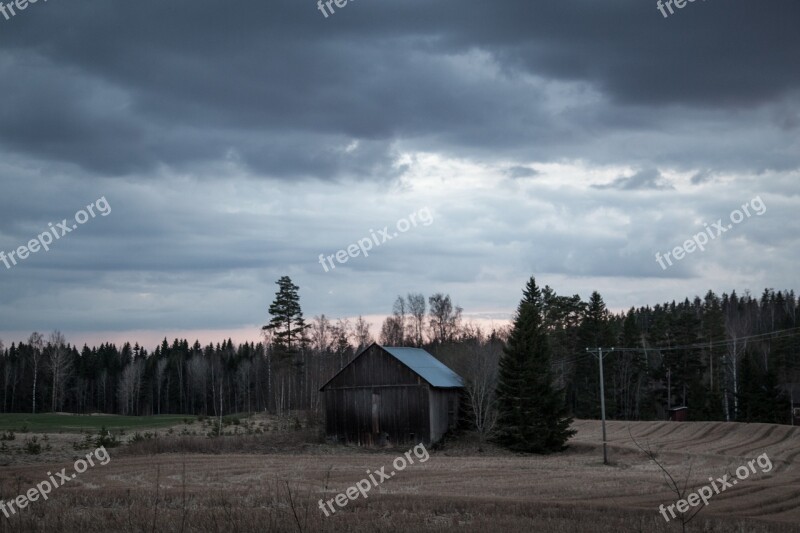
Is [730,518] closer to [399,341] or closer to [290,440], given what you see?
[290,440]

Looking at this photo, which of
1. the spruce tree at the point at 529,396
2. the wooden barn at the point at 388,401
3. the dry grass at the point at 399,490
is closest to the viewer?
the dry grass at the point at 399,490

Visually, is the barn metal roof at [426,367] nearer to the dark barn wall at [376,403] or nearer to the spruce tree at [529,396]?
the dark barn wall at [376,403]

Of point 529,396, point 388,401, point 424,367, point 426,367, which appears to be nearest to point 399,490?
point 529,396

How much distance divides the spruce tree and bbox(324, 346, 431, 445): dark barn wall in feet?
17.7

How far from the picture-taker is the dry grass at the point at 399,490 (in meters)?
15.0

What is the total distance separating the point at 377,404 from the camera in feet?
167

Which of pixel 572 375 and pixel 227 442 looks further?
pixel 572 375

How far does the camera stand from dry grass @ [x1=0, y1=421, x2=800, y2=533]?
49.4 ft

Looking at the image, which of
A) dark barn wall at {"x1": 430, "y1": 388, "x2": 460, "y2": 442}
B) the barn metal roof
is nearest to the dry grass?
dark barn wall at {"x1": 430, "y1": 388, "x2": 460, "y2": 442}

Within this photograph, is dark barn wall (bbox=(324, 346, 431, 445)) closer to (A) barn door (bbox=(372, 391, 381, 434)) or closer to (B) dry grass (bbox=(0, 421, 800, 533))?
(A) barn door (bbox=(372, 391, 381, 434))

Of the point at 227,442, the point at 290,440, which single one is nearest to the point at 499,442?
the point at 290,440

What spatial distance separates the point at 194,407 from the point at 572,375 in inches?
2632

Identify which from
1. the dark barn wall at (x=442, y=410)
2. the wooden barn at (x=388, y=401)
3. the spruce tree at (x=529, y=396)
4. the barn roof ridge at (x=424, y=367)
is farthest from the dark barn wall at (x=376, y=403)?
the spruce tree at (x=529, y=396)

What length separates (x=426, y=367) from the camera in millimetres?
53250
